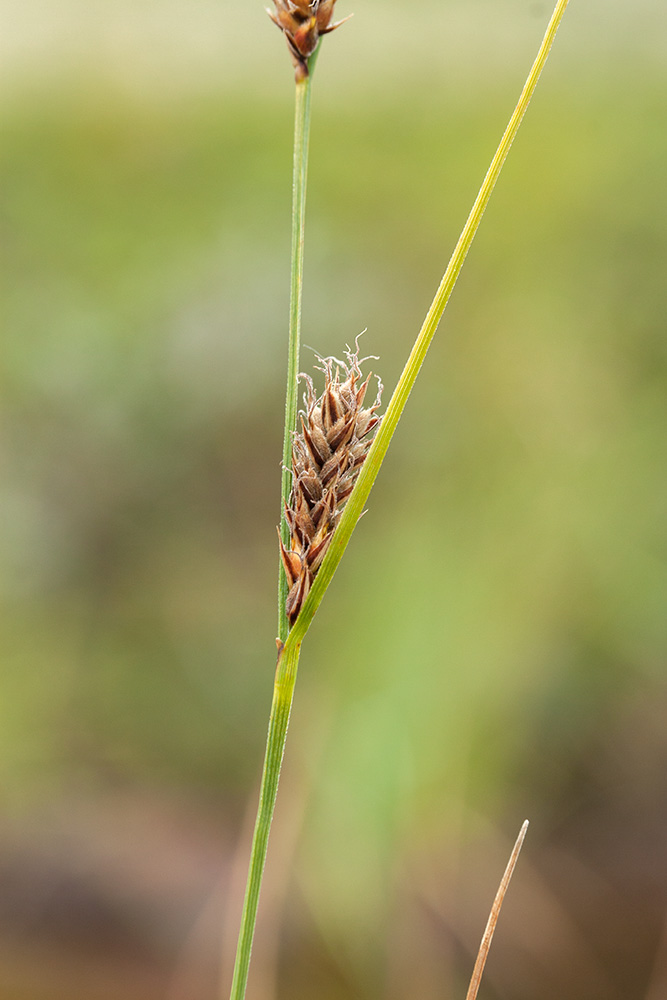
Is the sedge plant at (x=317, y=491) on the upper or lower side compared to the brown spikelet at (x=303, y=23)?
lower

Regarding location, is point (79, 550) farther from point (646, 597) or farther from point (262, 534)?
point (646, 597)

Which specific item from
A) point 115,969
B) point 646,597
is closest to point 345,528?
point 646,597

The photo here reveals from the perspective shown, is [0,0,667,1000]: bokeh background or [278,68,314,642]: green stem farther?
[0,0,667,1000]: bokeh background

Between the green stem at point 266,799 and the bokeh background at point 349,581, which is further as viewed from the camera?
the bokeh background at point 349,581

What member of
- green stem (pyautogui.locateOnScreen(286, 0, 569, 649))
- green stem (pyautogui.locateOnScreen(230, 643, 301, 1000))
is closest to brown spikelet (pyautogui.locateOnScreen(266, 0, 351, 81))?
green stem (pyautogui.locateOnScreen(286, 0, 569, 649))

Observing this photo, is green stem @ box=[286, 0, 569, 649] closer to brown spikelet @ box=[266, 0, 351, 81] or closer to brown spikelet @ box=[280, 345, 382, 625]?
brown spikelet @ box=[280, 345, 382, 625]

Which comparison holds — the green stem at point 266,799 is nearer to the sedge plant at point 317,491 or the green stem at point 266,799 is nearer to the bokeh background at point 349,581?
the sedge plant at point 317,491

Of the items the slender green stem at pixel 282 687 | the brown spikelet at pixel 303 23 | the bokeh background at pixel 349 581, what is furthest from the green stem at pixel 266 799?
the bokeh background at pixel 349 581
